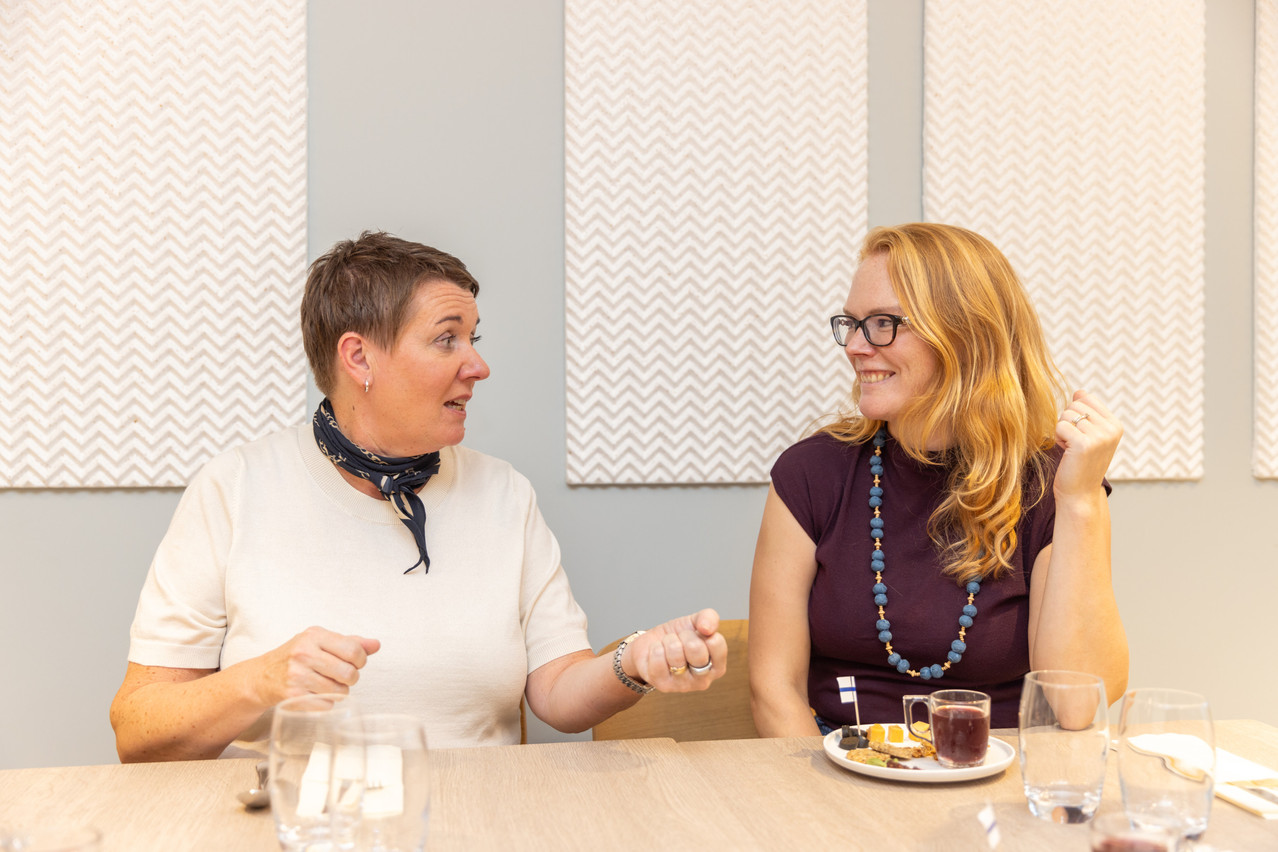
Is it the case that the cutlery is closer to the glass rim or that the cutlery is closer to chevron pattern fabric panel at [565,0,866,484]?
the glass rim

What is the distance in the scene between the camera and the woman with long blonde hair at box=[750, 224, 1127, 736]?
69.1 inches

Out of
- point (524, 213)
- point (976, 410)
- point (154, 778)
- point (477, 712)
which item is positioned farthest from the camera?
point (524, 213)

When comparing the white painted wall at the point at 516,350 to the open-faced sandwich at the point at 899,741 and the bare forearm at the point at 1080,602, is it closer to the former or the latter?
the bare forearm at the point at 1080,602

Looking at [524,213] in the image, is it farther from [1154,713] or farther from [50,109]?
[1154,713]

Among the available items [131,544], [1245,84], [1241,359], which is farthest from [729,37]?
[131,544]

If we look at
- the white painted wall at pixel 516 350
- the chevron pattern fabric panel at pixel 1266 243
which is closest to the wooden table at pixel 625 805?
the white painted wall at pixel 516 350

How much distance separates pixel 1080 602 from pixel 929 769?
611 millimetres

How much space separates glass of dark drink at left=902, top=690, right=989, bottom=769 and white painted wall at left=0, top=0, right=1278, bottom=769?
134 centimetres

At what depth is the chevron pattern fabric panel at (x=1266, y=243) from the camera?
9.21 ft

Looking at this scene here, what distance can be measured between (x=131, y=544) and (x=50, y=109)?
3.51 feet

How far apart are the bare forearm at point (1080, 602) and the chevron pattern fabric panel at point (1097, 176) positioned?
114 cm

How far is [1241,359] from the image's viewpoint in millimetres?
2850

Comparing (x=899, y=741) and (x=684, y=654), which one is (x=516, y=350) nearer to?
(x=684, y=654)

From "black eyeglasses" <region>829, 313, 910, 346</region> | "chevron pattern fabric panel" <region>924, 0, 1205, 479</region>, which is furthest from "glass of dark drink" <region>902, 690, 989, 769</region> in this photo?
"chevron pattern fabric panel" <region>924, 0, 1205, 479</region>
